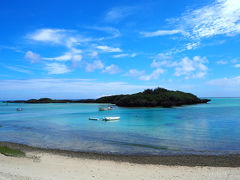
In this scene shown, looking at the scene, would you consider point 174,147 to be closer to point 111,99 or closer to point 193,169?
point 193,169

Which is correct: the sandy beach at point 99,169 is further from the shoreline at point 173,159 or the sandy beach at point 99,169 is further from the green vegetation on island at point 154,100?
the green vegetation on island at point 154,100

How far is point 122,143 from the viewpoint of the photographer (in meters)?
16.8

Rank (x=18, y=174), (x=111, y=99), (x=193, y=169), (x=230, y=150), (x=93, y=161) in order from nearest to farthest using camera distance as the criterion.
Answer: (x=18, y=174) < (x=193, y=169) < (x=93, y=161) < (x=230, y=150) < (x=111, y=99)

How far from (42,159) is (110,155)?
4.25 meters

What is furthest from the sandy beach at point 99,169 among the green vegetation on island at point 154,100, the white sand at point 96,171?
the green vegetation on island at point 154,100

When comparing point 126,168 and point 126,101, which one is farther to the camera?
point 126,101

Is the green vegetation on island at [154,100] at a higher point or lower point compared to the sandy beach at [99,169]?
higher

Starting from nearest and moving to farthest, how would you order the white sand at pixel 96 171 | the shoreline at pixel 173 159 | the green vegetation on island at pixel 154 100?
the white sand at pixel 96 171 → the shoreline at pixel 173 159 → the green vegetation on island at pixel 154 100

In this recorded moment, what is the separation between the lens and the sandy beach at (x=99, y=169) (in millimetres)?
8711

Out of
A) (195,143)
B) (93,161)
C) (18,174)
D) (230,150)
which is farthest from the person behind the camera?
(195,143)

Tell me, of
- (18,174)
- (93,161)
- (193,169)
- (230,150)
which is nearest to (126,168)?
(93,161)

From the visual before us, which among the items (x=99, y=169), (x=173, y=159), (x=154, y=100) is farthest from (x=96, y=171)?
(x=154, y=100)

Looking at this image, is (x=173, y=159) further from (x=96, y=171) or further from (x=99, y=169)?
(x=96, y=171)

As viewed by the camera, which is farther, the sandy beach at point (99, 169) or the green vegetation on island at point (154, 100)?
the green vegetation on island at point (154, 100)
